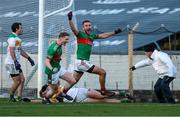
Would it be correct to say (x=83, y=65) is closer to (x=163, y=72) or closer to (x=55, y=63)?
(x=55, y=63)

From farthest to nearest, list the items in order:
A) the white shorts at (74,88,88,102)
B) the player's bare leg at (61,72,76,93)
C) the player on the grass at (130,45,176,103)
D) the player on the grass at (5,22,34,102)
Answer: the player on the grass at (130,45,176,103)
the player on the grass at (5,22,34,102)
the white shorts at (74,88,88,102)
the player's bare leg at (61,72,76,93)

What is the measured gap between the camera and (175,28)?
22.5 m

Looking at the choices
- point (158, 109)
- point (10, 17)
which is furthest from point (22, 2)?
point (158, 109)

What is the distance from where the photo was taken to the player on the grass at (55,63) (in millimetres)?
16594

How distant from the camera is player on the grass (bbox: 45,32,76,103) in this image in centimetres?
1659

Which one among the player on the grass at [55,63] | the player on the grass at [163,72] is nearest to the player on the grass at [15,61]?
the player on the grass at [55,63]

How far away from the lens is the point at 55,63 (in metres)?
16.8

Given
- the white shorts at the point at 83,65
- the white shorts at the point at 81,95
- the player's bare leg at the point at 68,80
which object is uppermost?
the white shorts at the point at 83,65

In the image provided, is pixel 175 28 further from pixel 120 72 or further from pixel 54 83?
pixel 54 83

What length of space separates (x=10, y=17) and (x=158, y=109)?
1002 cm

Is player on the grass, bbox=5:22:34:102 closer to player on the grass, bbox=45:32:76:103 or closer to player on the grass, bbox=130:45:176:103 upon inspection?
player on the grass, bbox=45:32:76:103

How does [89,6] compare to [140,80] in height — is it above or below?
above

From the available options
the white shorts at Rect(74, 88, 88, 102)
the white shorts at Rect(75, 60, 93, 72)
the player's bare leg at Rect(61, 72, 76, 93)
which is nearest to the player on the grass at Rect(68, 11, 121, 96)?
the white shorts at Rect(75, 60, 93, 72)

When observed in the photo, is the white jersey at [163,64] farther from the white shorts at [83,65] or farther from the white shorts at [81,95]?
the white shorts at [81,95]
